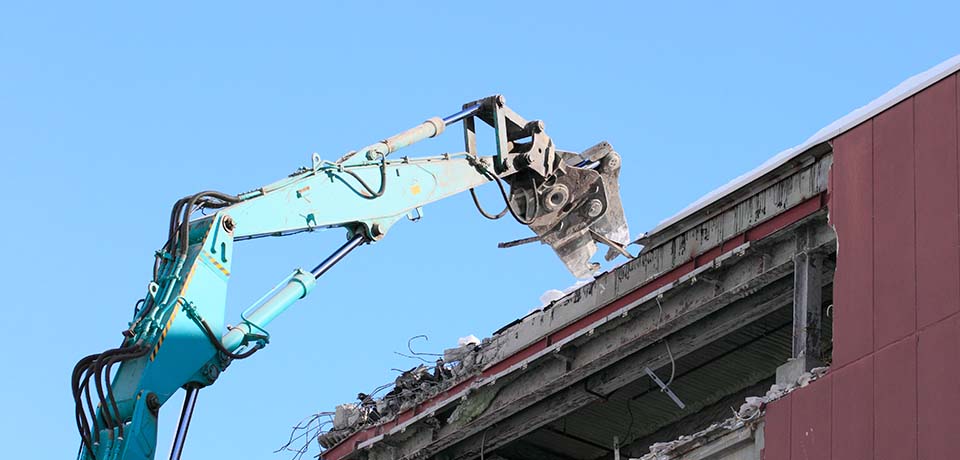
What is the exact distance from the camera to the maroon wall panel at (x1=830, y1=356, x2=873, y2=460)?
19562mm

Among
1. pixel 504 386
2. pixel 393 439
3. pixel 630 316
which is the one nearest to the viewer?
pixel 630 316

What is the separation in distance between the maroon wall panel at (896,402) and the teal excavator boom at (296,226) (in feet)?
26.7

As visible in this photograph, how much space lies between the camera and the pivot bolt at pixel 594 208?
27531 millimetres

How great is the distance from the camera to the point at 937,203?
19906 millimetres

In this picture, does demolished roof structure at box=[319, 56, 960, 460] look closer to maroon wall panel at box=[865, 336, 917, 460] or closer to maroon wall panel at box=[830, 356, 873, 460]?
maroon wall panel at box=[830, 356, 873, 460]

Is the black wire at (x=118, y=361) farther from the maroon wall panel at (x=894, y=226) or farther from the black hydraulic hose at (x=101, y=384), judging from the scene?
the maroon wall panel at (x=894, y=226)

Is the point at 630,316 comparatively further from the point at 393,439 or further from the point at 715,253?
the point at 393,439

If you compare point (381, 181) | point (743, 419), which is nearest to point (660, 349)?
point (743, 419)

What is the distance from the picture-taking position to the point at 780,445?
2061cm

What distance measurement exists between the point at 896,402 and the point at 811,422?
125cm

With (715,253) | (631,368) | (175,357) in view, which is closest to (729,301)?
(715,253)

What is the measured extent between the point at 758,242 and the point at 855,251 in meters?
2.07

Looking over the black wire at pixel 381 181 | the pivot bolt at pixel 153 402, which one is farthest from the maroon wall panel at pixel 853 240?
the pivot bolt at pixel 153 402

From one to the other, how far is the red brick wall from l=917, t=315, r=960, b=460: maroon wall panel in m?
0.01
